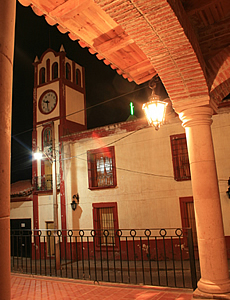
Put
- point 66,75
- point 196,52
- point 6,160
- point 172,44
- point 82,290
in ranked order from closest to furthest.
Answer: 1. point 6,160
2. point 172,44
3. point 196,52
4. point 82,290
5. point 66,75

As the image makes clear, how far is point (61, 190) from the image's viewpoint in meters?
14.5

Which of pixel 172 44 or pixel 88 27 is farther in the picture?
pixel 88 27

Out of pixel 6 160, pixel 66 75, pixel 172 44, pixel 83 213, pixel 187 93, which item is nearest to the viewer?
pixel 6 160

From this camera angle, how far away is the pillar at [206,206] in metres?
3.54

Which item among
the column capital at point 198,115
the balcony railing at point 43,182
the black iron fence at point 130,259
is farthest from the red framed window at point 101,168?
the column capital at point 198,115

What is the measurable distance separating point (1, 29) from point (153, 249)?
1207 cm

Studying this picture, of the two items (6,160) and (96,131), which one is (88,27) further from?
(96,131)

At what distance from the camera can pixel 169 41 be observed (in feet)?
11.3

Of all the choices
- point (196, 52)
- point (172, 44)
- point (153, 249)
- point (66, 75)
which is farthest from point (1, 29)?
point (66, 75)

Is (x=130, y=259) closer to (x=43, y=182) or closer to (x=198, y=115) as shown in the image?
(x=43, y=182)

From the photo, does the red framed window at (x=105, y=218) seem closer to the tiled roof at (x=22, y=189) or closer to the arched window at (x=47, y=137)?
the arched window at (x=47, y=137)

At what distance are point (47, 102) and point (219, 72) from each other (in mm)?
14415

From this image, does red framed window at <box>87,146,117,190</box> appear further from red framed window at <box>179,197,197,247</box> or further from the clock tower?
red framed window at <box>179,197,197,247</box>

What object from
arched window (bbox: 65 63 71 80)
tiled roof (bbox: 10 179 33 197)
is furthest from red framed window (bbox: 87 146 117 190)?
arched window (bbox: 65 63 71 80)
